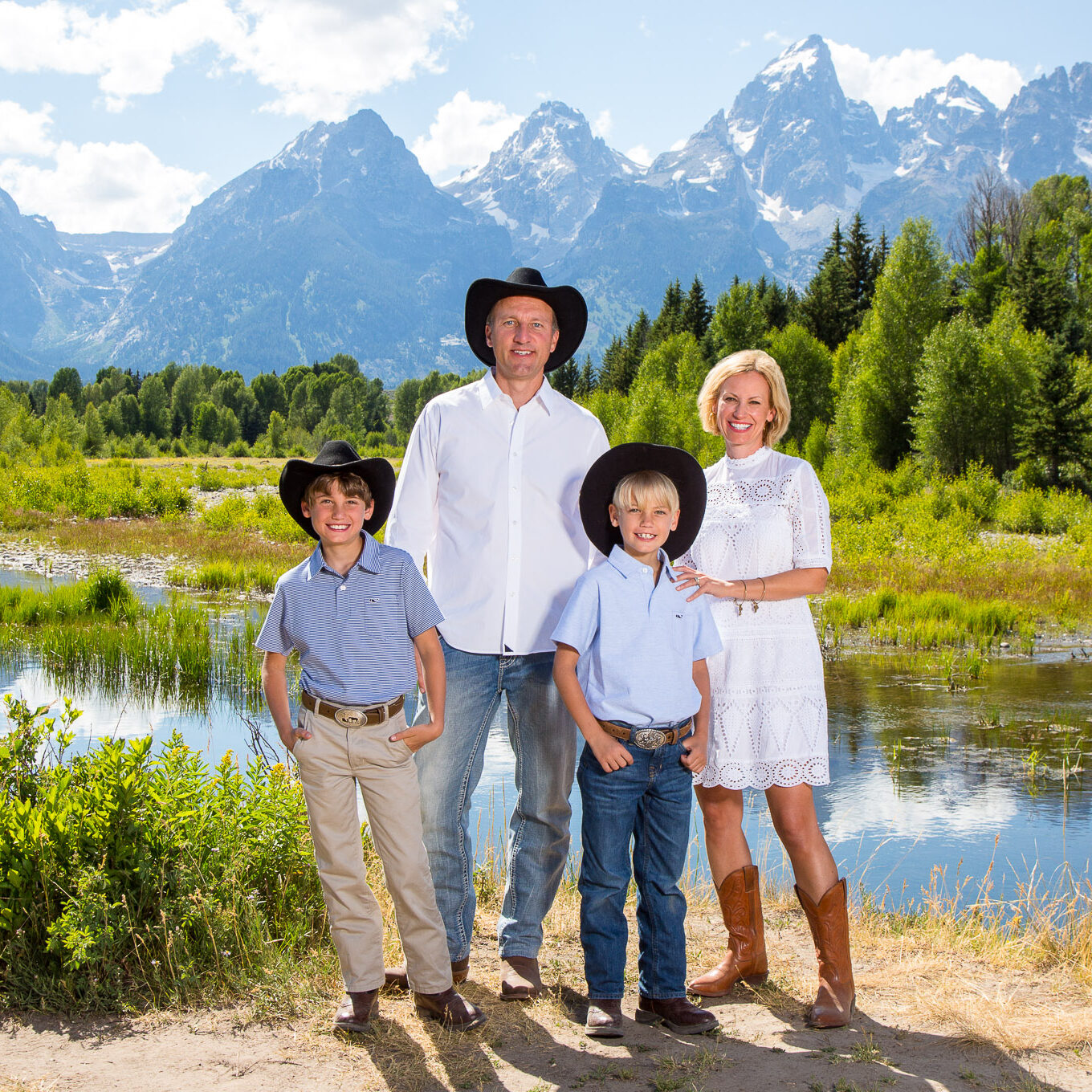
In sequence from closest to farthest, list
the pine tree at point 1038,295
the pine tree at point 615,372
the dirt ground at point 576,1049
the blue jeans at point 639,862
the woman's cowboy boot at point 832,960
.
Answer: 1. the dirt ground at point 576,1049
2. the blue jeans at point 639,862
3. the woman's cowboy boot at point 832,960
4. the pine tree at point 1038,295
5. the pine tree at point 615,372

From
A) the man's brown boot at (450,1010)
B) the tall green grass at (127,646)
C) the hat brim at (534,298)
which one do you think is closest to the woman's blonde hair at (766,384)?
the hat brim at (534,298)

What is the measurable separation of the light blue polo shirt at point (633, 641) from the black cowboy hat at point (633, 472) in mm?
154

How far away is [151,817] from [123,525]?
31.1 metres

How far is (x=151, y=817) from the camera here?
3.92 meters

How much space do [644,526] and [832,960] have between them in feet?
5.44

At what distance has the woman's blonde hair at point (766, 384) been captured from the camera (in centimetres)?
360

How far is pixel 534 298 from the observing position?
366 centimetres

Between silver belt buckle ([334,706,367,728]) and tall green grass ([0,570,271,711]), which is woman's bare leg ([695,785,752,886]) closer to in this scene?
silver belt buckle ([334,706,367,728])

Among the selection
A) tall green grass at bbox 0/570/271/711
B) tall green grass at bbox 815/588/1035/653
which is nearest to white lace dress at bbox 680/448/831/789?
tall green grass at bbox 0/570/271/711

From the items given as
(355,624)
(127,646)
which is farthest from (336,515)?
(127,646)

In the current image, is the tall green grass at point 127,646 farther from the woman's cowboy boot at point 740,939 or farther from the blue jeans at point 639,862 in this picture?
the blue jeans at point 639,862

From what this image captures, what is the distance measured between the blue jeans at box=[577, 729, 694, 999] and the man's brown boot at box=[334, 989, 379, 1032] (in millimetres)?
740

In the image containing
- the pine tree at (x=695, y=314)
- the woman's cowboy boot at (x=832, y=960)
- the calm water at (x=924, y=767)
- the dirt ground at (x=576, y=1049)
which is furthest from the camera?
the pine tree at (x=695, y=314)

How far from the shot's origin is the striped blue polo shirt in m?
3.26
